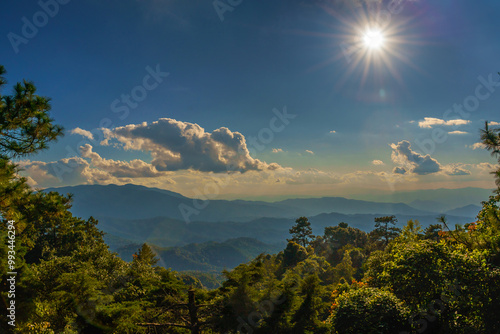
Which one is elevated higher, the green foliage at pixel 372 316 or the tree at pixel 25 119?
the tree at pixel 25 119

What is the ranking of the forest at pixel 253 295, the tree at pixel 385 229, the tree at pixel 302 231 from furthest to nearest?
the tree at pixel 302 231 < the tree at pixel 385 229 < the forest at pixel 253 295

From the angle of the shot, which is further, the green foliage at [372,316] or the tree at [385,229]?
the tree at [385,229]

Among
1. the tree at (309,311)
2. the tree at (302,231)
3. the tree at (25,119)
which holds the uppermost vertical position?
the tree at (25,119)

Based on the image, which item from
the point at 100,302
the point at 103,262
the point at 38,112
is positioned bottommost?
the point at 103,262

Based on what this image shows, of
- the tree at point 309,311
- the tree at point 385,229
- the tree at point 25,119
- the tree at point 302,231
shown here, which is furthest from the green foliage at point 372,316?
the tree at point 385,229

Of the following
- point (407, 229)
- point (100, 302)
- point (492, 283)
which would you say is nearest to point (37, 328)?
point (100, 302)

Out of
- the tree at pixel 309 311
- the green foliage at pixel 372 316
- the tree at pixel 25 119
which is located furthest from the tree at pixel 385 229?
the tree at pixel 25 119

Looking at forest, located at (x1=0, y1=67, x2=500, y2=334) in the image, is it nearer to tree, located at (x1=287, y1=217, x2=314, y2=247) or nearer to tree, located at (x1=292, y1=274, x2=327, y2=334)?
tree, located at (x1=292, y1=274, x2=327, y2=334)

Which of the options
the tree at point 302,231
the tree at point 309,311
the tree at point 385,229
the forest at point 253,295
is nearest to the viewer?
the forest at point 253,295

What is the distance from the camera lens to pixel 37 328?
8.20 m

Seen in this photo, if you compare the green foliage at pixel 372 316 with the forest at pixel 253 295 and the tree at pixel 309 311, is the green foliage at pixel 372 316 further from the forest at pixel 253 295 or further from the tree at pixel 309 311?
the tree at pixel 309 311

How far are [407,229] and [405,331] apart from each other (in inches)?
372

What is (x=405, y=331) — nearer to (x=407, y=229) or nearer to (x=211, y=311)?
(x=211, y=311)

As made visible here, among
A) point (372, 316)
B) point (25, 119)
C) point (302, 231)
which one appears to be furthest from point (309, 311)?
point (302, 231)
